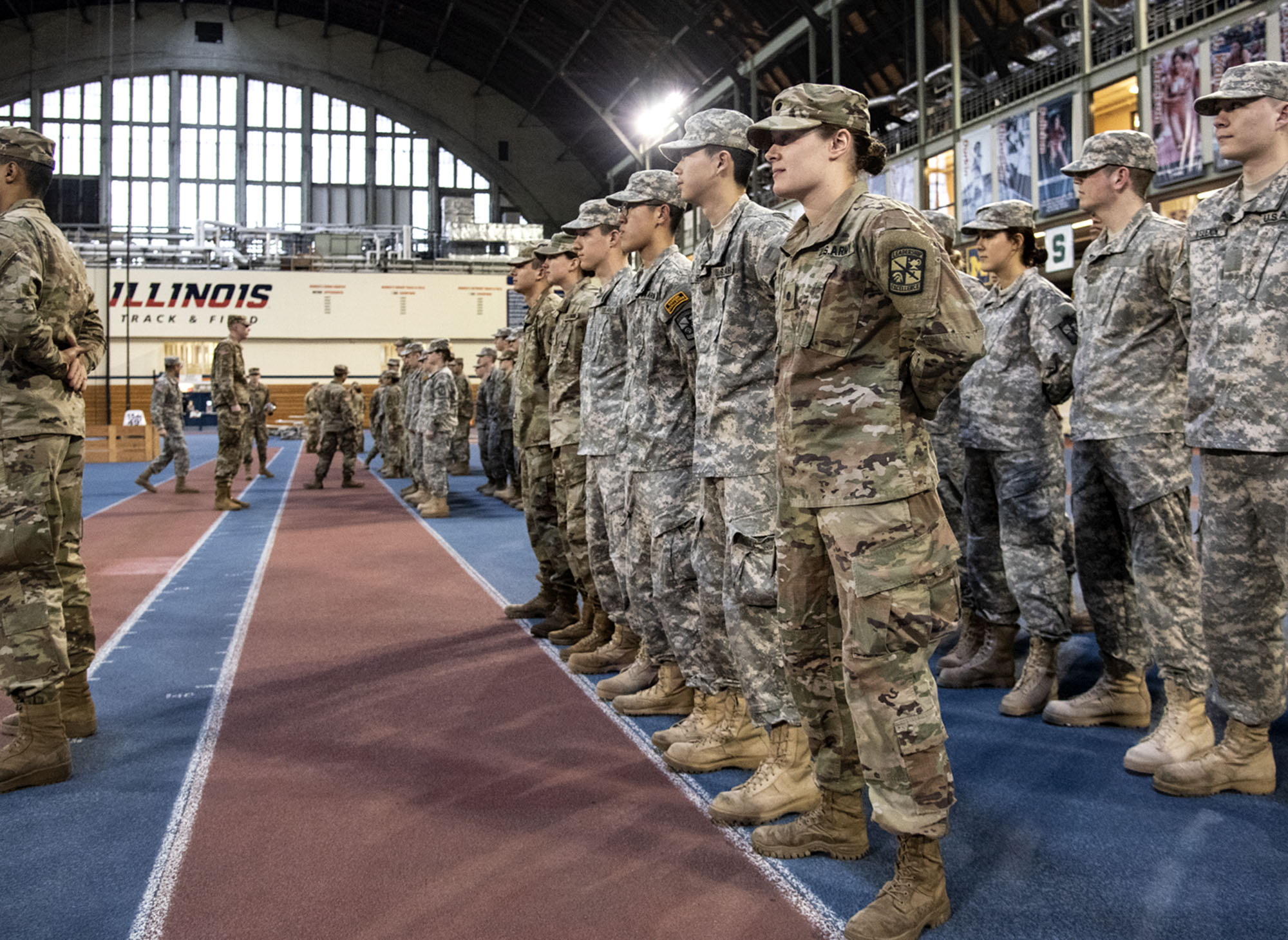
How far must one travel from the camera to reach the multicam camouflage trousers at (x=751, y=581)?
104 inches

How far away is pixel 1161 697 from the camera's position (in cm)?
374

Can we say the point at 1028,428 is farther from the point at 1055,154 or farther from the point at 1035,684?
the point at 1055,154

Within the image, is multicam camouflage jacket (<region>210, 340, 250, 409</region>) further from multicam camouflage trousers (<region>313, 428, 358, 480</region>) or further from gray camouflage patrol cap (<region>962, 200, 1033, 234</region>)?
gray camouflage patrol cap (<region>962, 200, 1033, 234</region>)

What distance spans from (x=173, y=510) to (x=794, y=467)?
985 centimetres

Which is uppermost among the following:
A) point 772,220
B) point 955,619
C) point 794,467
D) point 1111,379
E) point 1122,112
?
point 1122,112

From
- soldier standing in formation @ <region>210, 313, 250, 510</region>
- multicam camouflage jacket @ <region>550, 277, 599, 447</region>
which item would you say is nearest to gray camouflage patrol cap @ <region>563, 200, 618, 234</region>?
multicam camouflage jacket @ <region>550, 277, 599, 447</region>

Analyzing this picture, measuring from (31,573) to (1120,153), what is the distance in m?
3.51

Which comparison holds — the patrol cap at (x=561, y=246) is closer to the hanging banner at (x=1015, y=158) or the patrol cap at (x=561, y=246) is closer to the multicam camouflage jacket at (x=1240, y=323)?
the multicam camouflage jacket at (x=1240, y=323)

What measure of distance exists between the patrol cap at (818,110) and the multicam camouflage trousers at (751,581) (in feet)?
2.88

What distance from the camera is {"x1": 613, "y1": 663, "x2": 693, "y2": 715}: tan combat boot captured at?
12.0ft

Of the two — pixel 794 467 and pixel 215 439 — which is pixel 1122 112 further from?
pixel 215 439

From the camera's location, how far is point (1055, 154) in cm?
1429

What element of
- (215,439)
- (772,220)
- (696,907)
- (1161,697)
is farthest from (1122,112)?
(215,439)

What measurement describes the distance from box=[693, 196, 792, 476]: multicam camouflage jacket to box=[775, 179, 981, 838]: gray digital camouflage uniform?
45 centimetres
